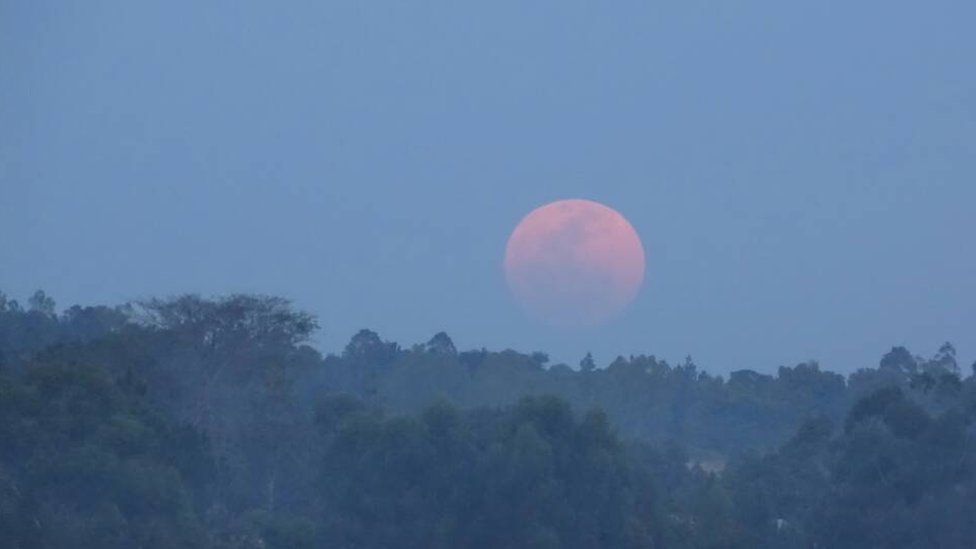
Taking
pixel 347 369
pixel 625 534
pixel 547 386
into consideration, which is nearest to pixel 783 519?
pixel 625 534

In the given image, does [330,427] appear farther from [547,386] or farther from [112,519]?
[547,386]

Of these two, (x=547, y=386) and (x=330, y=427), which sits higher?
(x=547, y=386)

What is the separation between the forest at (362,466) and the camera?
2866 cm

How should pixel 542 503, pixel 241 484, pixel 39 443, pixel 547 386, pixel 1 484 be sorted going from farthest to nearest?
pixel 547 386 → pixel 241 484 → pixel 542 503 → pixel 39 443 → pixel 1 484

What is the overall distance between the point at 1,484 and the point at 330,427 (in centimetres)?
1316

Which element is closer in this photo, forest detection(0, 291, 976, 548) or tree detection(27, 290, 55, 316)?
forest detection(0, 291, 976, 548)

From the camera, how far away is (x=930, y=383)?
41688 mm

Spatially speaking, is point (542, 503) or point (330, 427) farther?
point (330, 427)

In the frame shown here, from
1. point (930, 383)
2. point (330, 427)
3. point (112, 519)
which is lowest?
point (112, 519)

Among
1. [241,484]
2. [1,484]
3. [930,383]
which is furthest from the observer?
[930,383]

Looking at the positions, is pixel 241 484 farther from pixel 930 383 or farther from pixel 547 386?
pixel 547 386

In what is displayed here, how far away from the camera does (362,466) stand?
3447 centimetres

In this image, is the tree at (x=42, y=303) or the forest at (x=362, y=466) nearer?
the forest at (x=362, y=466)

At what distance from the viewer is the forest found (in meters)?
28.7
